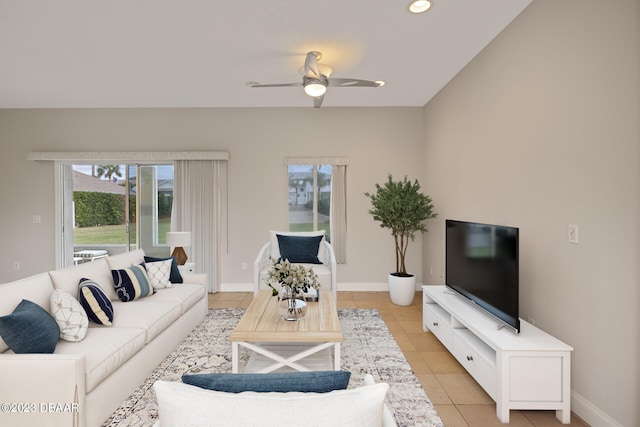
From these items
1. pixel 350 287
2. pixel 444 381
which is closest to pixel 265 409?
pixel 444 381

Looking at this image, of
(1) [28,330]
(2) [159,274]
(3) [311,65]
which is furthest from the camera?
(2) [159,274]

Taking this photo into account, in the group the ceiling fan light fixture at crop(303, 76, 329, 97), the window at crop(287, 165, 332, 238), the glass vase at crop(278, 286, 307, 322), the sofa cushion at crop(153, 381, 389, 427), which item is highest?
the ceiling fan light fixture at crop(303, 76, 329, 97)

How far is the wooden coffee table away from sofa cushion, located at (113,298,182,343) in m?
0.71

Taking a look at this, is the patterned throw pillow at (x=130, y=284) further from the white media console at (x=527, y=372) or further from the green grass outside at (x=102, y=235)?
the white media console at (x=527, y=372)

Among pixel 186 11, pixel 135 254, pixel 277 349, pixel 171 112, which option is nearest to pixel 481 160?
pixel 277 349

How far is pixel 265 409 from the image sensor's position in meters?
0.80

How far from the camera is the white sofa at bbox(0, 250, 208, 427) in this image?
1.73 meters

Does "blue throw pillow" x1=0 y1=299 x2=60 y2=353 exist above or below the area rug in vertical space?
above

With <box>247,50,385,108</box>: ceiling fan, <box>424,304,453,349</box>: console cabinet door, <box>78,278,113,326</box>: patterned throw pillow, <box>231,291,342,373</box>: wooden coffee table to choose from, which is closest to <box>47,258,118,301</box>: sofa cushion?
<box>78,278,113,326</box>: patterned throw pillow

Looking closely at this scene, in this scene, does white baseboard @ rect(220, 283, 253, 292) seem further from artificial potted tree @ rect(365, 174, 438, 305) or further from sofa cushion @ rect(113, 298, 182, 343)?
artificial potted tree @ rect(365, 174, 438, 305)

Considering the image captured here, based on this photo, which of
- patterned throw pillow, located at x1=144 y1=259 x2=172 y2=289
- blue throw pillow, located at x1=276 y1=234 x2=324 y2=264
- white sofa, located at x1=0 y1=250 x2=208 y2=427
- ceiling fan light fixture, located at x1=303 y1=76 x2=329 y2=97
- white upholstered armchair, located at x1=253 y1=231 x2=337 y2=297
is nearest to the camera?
white sofa, located at x1=0 y1=250 x2=208 y2=427

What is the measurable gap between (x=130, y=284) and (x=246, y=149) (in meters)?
2.83

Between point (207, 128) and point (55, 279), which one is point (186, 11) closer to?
point (55, 279)

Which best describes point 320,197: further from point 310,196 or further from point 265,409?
point 265,409
